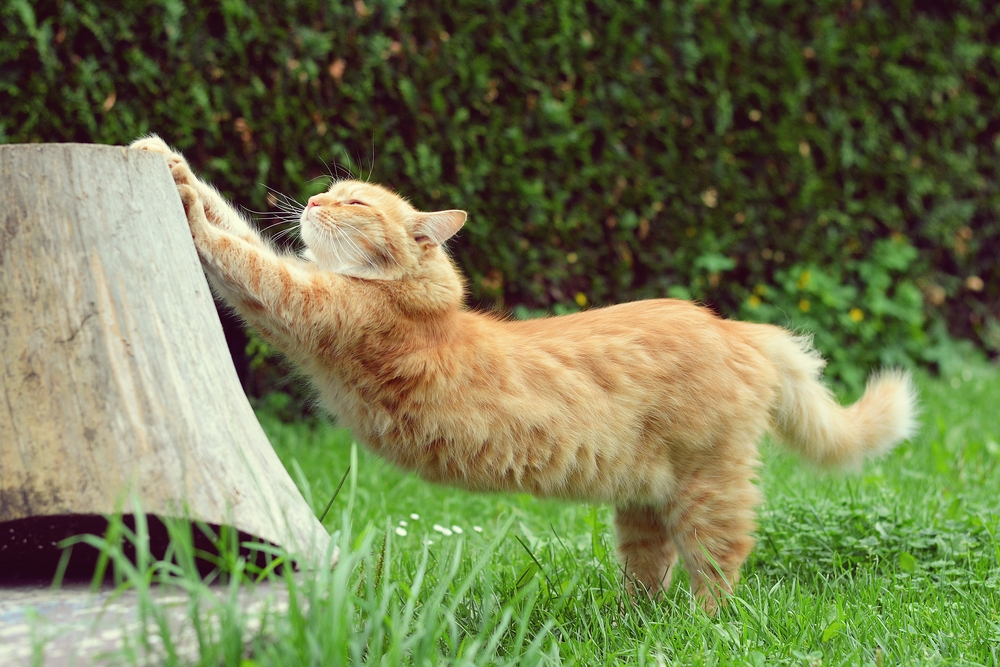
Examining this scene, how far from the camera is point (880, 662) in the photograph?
218cm

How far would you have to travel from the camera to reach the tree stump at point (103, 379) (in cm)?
180

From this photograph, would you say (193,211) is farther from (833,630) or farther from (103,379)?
(833,630)

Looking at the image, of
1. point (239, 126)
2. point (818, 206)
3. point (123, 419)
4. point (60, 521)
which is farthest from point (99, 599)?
point (818, 206)

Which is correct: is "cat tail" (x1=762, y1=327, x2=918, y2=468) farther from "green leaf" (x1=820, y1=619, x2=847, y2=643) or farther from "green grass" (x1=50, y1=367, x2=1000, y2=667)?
"green leaf" (x1=820, y1=619, x2=847, y2=643)

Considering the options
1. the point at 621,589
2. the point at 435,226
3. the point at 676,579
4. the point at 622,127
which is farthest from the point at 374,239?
the point at 622,127

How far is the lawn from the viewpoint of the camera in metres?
1.96

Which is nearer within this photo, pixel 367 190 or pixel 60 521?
pixel 60 521

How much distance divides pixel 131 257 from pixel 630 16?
13.2ft

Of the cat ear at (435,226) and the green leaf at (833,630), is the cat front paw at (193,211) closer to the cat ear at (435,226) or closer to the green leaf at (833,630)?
the cat ear at (435,226)

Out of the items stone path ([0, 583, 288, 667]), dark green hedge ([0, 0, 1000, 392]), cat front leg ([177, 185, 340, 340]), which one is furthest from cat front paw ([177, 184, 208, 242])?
dark green hedge ([0, 0, 1000, 392])

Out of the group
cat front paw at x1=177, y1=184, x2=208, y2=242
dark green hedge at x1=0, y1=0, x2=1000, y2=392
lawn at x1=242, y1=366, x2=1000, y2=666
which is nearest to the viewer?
lawn at x1=242, y1=366, x2=1000, y2=666

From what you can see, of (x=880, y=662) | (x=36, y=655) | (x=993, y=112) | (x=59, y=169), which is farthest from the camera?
(x=993, y=112)

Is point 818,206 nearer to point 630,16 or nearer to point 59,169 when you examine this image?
point 630,16

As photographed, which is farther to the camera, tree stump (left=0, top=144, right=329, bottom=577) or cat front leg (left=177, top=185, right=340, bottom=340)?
cat front leg (left=177, top=185, right=340, bottom=340)
